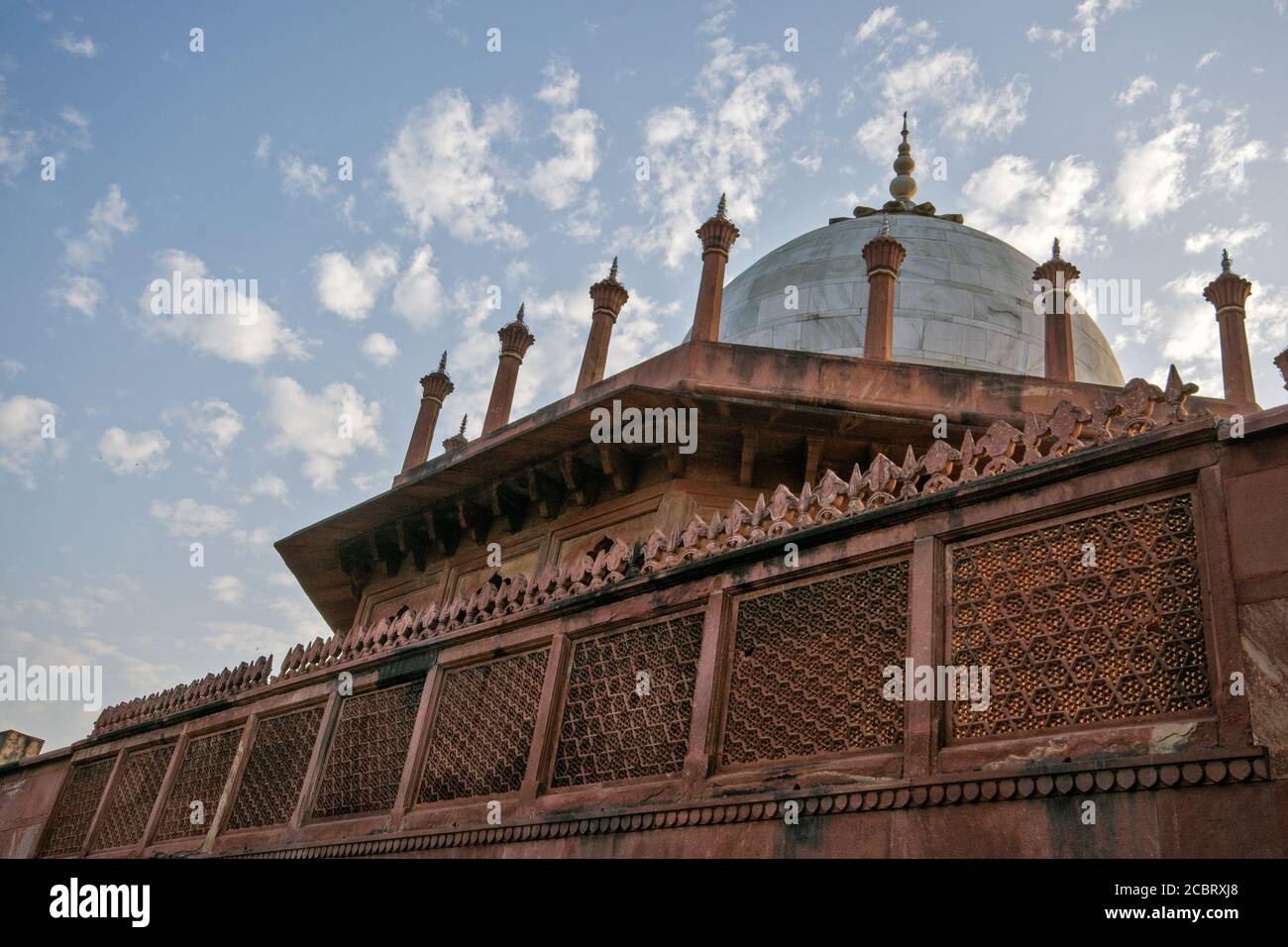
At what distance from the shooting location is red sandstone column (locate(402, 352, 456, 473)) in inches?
526

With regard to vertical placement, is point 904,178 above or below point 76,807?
above

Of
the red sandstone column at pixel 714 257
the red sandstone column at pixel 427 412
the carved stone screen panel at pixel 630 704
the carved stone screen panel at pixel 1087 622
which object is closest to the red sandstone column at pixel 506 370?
the red sandstone column at pixel 427 412

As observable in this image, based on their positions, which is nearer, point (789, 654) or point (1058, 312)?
point (789, 654)

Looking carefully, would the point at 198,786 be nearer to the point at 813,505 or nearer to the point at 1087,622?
the point at 813,505

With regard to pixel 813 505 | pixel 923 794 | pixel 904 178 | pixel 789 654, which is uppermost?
pixel 904 178

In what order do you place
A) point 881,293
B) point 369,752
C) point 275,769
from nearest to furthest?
point 369,752, point 275,769, point 881,293

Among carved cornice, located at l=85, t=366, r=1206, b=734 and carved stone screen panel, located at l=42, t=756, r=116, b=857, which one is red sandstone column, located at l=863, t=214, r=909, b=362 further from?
carved stone screen panel, located at l=42, t=756, r=116, b=857

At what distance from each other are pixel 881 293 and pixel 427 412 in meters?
Result: 5.50

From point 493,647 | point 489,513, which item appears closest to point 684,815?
point 493,647

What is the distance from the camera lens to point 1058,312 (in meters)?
11.6

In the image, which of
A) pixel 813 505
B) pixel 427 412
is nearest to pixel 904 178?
pixel 427 412

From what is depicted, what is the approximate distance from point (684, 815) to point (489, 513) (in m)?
6.49

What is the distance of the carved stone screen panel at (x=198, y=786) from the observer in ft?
28.8

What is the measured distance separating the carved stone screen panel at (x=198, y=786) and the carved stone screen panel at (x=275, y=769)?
0.30 meters
